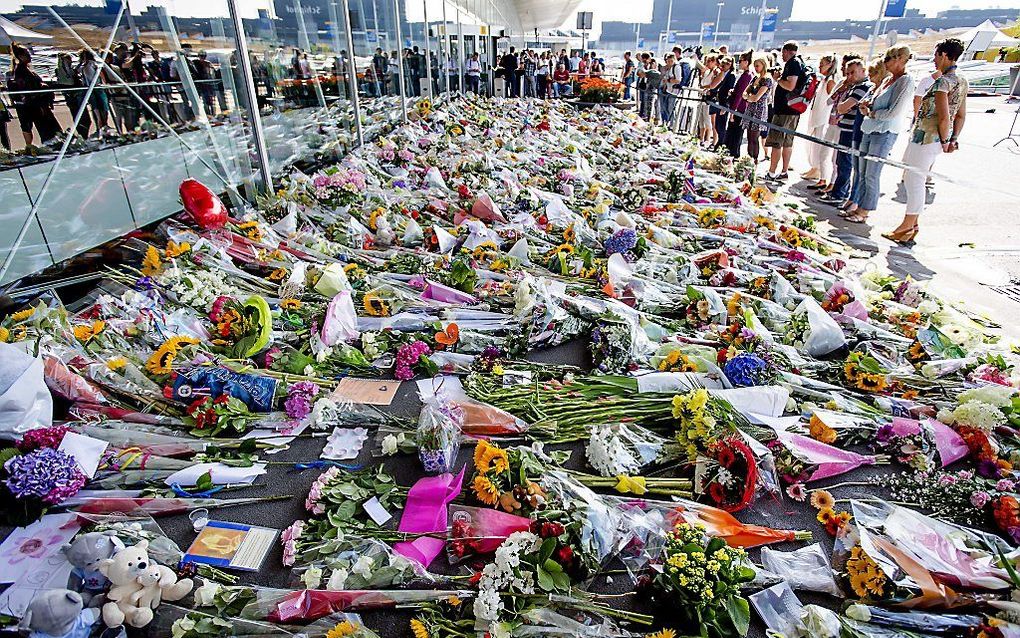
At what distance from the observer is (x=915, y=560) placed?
1972 mm

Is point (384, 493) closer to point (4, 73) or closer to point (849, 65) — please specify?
point (4, 73)

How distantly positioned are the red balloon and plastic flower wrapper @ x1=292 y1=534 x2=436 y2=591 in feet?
10.3

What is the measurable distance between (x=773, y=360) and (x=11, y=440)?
3.47 m

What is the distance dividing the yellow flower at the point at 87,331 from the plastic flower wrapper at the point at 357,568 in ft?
5.90

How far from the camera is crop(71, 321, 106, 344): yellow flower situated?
9.55 ft

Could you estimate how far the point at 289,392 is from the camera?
2.88m

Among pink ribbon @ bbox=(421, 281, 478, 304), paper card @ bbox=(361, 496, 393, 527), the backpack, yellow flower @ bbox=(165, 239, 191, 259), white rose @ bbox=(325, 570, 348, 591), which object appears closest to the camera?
white rose @ bbox=(325, 570, 348, 591)

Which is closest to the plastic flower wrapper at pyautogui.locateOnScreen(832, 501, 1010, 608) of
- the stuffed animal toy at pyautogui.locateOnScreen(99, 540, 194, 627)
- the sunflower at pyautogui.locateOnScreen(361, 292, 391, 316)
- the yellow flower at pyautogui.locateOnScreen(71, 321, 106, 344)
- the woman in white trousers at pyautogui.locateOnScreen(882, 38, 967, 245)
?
the stuffed animal toy at pyautogui.locateOnScreen(99, 540, 194, 627)

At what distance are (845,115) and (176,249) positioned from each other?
7.92 metres

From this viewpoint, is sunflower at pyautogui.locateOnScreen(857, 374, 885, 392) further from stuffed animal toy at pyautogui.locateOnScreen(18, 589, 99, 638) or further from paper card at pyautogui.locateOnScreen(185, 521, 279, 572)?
stuffed animal toy at pyautogui.locateOnScreen(18, 589, 99, 638)

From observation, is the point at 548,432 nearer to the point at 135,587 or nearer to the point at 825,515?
the point at 825,515

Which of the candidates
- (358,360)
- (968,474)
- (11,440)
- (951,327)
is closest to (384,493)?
(358,360)

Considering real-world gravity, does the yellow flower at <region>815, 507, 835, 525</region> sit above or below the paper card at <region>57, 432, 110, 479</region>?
below

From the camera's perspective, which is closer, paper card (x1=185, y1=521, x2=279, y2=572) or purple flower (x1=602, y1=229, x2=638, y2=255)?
paper card (x1=185, y1=521, x2=279, y2=572)
